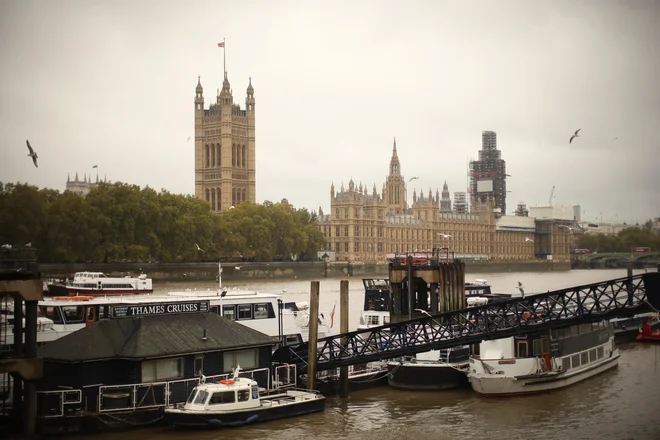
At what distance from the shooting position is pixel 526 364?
32.6m

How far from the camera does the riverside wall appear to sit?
8281 centimetres

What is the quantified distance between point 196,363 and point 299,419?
3436mm

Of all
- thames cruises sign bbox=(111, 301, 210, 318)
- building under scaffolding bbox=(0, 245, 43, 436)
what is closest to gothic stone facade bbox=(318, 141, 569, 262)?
thames cruises sign bbox=(111, 301, 210, 318)

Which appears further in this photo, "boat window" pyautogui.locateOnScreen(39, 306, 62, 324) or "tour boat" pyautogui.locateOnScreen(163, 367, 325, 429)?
"boat window" pyautogui.locateOnScreen(39, 306, 62, 324)

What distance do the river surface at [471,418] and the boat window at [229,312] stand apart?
446 cm

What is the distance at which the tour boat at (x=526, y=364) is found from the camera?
32.0 meters

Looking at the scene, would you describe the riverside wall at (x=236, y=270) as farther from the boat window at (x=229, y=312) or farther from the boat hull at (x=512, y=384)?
the boat hull at (x=512, y=384)

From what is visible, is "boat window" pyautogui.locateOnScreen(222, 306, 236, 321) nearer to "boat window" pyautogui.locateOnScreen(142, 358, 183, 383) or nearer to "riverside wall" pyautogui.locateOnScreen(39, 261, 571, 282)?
"boat window" pyautogui.locateOnScreen(142, 358, 183, 383)

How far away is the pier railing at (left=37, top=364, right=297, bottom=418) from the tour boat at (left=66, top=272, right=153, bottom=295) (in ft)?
81.7

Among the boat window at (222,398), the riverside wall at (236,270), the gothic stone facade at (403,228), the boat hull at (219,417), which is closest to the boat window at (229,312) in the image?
the boat hull at (219,417)

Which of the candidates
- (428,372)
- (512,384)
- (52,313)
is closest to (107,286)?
(52,313)

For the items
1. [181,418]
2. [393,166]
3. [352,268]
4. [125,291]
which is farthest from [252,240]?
[181,418]

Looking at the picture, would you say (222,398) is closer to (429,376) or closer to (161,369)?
(161,369)

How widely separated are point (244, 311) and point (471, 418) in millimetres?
8685
